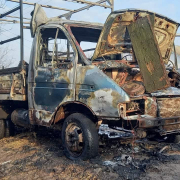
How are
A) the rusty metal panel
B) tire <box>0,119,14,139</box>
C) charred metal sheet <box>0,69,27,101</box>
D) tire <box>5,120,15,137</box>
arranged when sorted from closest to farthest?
the rusty metal panel → charred metal sheet <box>0,69,27,101</box> → tire <box>0,119,14,139</box> → tire <box>5,120,15,137</box>

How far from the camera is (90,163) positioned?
409 centimetres

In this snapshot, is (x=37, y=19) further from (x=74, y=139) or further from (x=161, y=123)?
(x=161, y=123)

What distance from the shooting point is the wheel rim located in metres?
4.31

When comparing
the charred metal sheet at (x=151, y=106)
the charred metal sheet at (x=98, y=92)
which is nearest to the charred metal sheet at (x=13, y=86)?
the charred metal sheet at (x=98, y=92)

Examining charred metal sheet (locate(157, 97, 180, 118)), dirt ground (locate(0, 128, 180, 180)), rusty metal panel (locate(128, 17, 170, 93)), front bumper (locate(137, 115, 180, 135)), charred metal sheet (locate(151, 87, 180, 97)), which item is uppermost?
rusty metal panel (locate(128, 17, 170, 93))

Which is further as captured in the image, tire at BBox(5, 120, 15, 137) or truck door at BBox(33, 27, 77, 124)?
tire at BBox(5, 120, 15, 137)

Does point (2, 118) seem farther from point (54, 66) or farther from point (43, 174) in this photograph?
point (43, 174)

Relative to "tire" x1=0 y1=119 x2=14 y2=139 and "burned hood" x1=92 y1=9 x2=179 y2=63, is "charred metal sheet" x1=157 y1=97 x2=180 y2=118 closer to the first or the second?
"burned hood" x1=92 y1=9 x2=179 y2=63

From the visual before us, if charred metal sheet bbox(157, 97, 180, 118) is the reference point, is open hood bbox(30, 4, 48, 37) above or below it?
above

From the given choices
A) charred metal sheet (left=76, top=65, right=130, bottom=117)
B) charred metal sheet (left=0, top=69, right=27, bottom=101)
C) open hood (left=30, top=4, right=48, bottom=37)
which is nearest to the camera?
charred metal sheet (left=76, top=65, right=130, bottom=117)

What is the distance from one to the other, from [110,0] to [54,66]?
690 centimetres

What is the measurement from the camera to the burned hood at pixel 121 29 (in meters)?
4.41

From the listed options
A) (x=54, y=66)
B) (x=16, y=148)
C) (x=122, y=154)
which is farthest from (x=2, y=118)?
(x=122, y=154)

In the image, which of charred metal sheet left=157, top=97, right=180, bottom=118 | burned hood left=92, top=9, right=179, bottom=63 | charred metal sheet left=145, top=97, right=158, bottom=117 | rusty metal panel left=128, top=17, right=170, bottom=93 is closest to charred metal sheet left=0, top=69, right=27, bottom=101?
burned hood left=92, top=9, right=179, bottom=63
